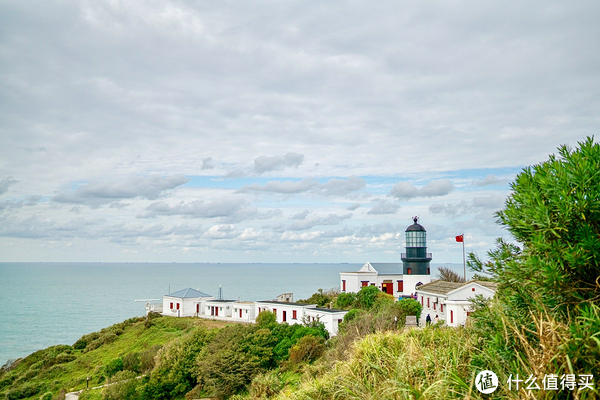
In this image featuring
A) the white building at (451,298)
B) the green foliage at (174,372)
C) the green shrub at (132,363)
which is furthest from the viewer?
the green shrub at (132,363)

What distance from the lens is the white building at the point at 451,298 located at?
1062 inches

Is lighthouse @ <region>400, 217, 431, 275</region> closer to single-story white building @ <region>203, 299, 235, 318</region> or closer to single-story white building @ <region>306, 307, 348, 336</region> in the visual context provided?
single-story white building @ <region>306, 307, 348, 336</region>

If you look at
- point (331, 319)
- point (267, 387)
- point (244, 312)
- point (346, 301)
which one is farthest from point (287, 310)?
point (267, 387)

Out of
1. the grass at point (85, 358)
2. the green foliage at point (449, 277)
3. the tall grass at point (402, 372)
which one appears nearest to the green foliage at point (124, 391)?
the grass at point (85, 358)

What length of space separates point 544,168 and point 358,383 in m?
4.91

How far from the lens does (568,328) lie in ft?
16.4

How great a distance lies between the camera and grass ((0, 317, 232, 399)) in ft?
110

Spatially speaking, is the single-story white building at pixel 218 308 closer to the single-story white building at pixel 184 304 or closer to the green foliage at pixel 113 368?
the single-story white building at pixel 184 304

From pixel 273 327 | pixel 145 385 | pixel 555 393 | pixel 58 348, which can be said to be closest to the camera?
pixel 555 393

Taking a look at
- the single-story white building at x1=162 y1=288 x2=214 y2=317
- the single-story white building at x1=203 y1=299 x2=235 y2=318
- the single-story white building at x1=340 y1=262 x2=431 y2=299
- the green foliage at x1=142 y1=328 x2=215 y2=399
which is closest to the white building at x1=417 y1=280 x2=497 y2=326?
the single-story white building at x1=340 y1=262 x2=431 y2=299

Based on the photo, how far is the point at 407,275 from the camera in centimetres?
4353

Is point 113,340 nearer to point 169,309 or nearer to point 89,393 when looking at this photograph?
point 169,309

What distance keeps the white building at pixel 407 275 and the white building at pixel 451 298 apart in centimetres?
732

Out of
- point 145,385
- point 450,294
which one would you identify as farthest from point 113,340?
point 450,294
